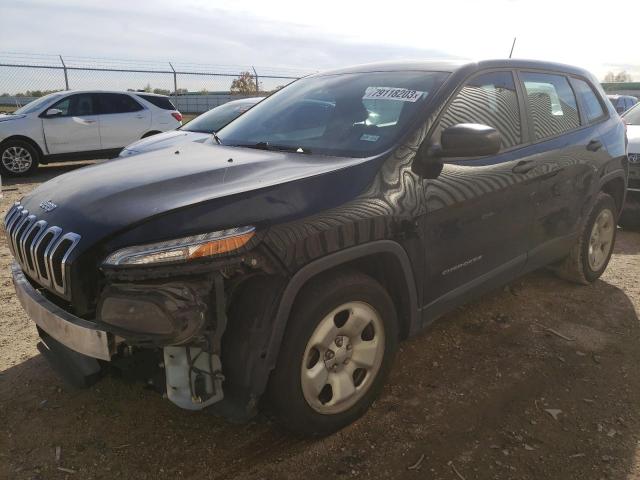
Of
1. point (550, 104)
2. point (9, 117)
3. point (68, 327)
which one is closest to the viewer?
point (68, 327)

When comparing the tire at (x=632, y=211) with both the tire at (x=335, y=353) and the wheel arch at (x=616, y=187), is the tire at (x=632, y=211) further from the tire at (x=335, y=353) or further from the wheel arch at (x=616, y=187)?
the tire at (x=335, y=353)

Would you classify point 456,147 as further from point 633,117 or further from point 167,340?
point 633,117

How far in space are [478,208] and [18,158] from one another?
9.51 m

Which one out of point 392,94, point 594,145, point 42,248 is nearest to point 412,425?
point 392,94

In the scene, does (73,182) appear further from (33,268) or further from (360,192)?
(360,192)

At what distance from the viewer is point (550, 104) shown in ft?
12.1

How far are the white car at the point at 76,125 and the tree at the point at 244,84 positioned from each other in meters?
10.1

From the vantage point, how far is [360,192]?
2322mm

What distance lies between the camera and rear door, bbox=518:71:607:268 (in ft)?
11.3

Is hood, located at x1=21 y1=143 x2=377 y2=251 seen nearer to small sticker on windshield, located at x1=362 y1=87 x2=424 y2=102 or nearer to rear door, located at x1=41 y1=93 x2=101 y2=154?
small sticker on windshield, located at x1=362 y1=87 x2=424 y2=102

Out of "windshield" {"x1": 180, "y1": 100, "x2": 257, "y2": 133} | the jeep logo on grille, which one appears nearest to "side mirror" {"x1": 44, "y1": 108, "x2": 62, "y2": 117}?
"windshield" {"x1": 180, "y1": 100, "x2": 257, "y2": 133}

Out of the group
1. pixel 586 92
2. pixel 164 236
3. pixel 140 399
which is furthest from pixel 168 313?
pixel 586 92

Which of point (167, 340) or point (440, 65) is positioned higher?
point (440, 65)

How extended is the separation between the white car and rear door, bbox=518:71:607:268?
9088mm
